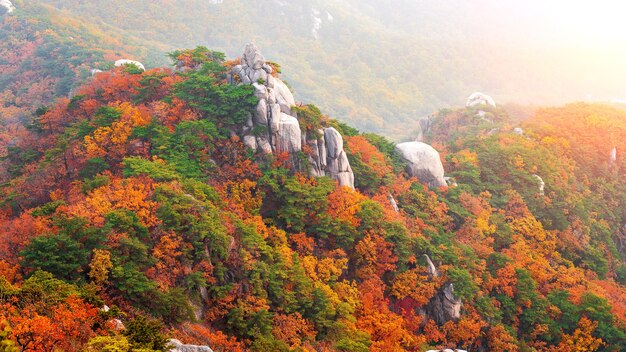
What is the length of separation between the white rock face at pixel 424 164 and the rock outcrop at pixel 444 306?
13.8 metres

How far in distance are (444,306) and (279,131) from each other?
56.1ft

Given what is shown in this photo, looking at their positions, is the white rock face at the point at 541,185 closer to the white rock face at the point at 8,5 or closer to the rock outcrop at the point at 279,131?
the rock outcrop at the point at 279,131

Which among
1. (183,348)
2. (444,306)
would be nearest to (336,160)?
(444,306)

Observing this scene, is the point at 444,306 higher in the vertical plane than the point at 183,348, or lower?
lower

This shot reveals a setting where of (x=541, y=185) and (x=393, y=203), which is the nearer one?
(x=393, y=203)

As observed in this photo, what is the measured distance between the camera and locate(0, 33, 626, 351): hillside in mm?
21750

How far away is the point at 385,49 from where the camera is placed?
515ft

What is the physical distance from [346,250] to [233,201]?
854 centimetres

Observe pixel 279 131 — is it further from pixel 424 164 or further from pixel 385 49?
pixel 385 49

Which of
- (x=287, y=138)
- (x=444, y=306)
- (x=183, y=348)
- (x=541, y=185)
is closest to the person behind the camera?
(x=183, y=348)

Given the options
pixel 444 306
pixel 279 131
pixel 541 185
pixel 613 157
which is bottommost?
pixel 444 306

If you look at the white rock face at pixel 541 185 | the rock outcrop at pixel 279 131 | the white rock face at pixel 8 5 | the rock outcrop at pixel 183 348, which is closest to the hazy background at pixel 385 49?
the white rock face at pixel 8 5

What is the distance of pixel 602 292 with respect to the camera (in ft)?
123

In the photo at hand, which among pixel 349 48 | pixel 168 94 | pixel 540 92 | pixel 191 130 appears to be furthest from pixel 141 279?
pixel 540 92
